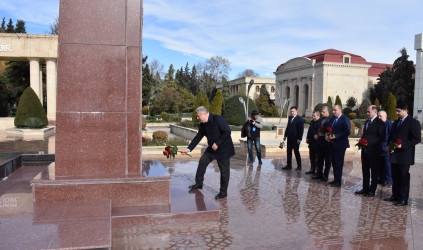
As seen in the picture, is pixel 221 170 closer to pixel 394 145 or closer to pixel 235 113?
pixel 394 145

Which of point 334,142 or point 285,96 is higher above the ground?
point 285,96

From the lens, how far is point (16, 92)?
35.3 m

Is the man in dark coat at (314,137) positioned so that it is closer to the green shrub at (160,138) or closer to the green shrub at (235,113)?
the green shrub at (160,138)

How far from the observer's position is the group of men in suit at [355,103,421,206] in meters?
6.10

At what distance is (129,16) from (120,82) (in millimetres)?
1071

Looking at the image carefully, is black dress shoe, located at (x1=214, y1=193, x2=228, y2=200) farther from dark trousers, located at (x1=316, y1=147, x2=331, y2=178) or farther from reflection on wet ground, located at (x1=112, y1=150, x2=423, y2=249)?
dark trousers, located at (x1=316, y1=147, x2=331, y2=178)

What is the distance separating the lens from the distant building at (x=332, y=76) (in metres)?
53.0

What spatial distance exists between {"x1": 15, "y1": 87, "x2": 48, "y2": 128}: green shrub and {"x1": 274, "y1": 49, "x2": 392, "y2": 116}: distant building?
43.1m

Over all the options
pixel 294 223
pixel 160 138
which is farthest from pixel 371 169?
pixel 160 138

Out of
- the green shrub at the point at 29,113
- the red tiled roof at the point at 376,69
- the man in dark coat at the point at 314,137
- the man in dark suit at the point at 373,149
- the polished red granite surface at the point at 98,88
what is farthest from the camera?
the red tiled roof at the point at 376,69

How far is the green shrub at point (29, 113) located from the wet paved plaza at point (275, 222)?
13.5 m

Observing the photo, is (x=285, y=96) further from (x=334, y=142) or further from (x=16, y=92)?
(x=334, y=142)

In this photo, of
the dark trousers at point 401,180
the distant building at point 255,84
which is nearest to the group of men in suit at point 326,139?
the dark trousers at point 401,180

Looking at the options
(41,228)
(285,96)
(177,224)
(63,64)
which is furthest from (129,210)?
(285,96)
